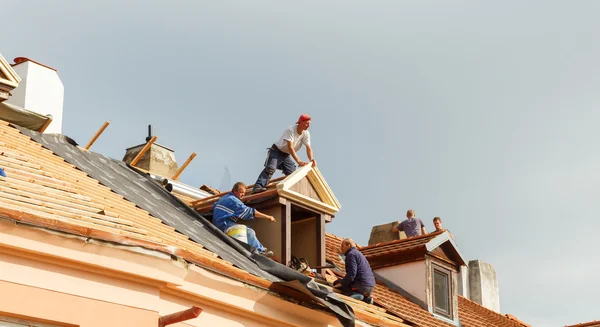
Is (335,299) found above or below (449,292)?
below

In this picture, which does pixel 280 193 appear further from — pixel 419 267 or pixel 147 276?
pixel 147 276

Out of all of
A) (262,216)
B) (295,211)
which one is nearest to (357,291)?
(295,211)

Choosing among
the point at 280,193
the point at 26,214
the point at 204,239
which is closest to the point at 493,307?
the point at 280,193

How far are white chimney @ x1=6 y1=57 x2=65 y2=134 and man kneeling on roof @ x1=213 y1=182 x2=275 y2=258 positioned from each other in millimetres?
4475

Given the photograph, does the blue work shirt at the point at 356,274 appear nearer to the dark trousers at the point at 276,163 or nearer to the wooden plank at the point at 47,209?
the dark trousers at the point at 276,163

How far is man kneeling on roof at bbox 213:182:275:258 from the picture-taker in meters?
16.8

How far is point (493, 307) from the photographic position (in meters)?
29.3

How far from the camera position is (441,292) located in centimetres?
2130

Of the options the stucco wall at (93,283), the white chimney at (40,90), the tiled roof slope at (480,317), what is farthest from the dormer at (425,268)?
the stucco wall at (93,283)

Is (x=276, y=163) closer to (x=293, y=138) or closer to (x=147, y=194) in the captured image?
(x=293, y=138)

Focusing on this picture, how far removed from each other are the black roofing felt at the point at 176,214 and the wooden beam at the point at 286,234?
4.62 feet

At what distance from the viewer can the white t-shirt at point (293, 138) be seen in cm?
1862

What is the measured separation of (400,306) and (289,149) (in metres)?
3.35

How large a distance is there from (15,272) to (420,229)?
583 inches
